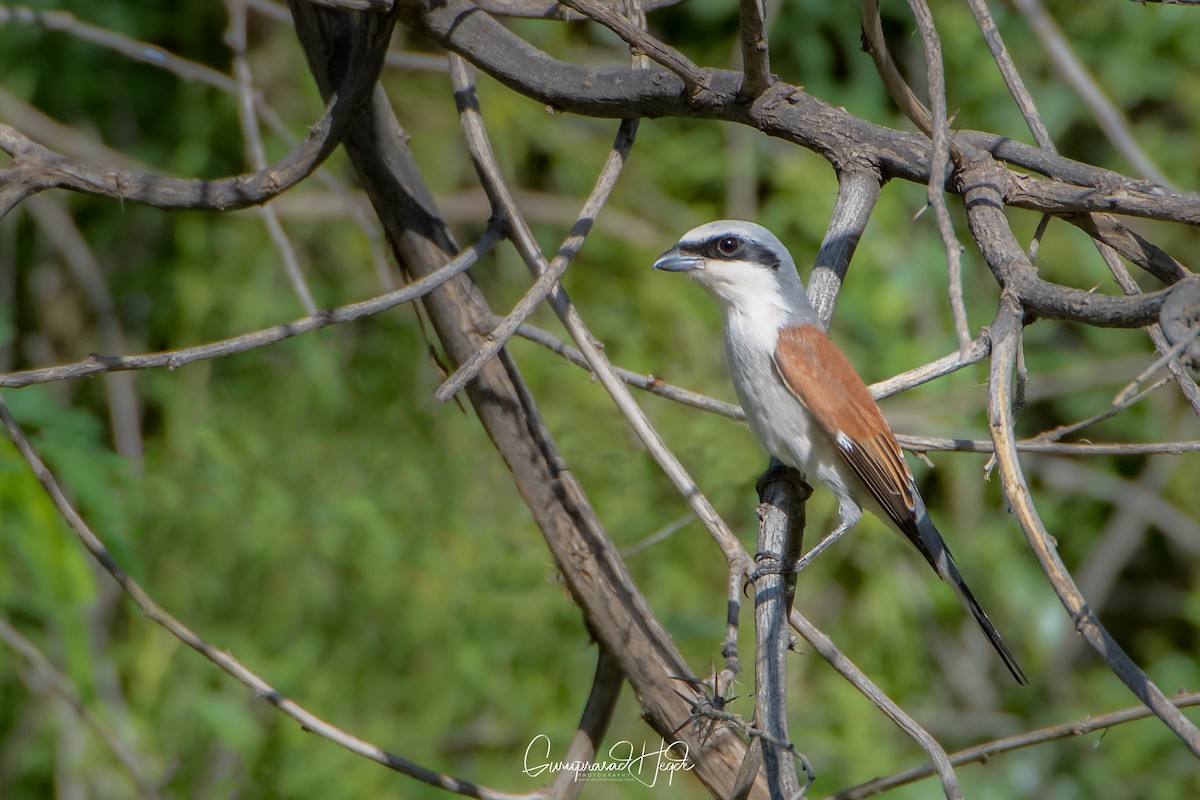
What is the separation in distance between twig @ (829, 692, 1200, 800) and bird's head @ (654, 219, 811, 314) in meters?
1.17

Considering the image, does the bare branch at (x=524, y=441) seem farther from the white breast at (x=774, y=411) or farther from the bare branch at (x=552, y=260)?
the white breast at (x=774, y=411)

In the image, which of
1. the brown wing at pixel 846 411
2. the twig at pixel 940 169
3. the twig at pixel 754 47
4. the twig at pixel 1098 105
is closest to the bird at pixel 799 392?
the brown wing at pixel 846 411

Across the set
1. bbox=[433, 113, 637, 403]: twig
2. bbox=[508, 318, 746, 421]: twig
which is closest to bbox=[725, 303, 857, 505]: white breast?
bbox=[508, 318, 746, 421]: twig

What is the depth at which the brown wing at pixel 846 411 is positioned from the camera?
2533mm

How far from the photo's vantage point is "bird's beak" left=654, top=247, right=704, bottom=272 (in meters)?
2.78

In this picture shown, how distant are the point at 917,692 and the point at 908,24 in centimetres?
308

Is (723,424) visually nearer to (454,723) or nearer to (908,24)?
(454,723)

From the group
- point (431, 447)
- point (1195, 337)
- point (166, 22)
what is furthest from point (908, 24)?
point (1195, 337)

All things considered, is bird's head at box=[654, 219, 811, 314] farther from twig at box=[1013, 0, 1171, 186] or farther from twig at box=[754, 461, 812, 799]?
twig at box=[1013, 0, 1171, 186]

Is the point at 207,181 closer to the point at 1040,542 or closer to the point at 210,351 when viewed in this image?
the point at 210,351

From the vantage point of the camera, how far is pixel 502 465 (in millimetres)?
4016

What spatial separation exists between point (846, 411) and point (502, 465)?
1.75 m

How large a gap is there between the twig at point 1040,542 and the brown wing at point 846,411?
1151mm

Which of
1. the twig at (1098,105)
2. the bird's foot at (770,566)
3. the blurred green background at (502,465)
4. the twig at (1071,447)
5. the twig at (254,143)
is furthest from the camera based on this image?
the blurred green background at (502,465)
